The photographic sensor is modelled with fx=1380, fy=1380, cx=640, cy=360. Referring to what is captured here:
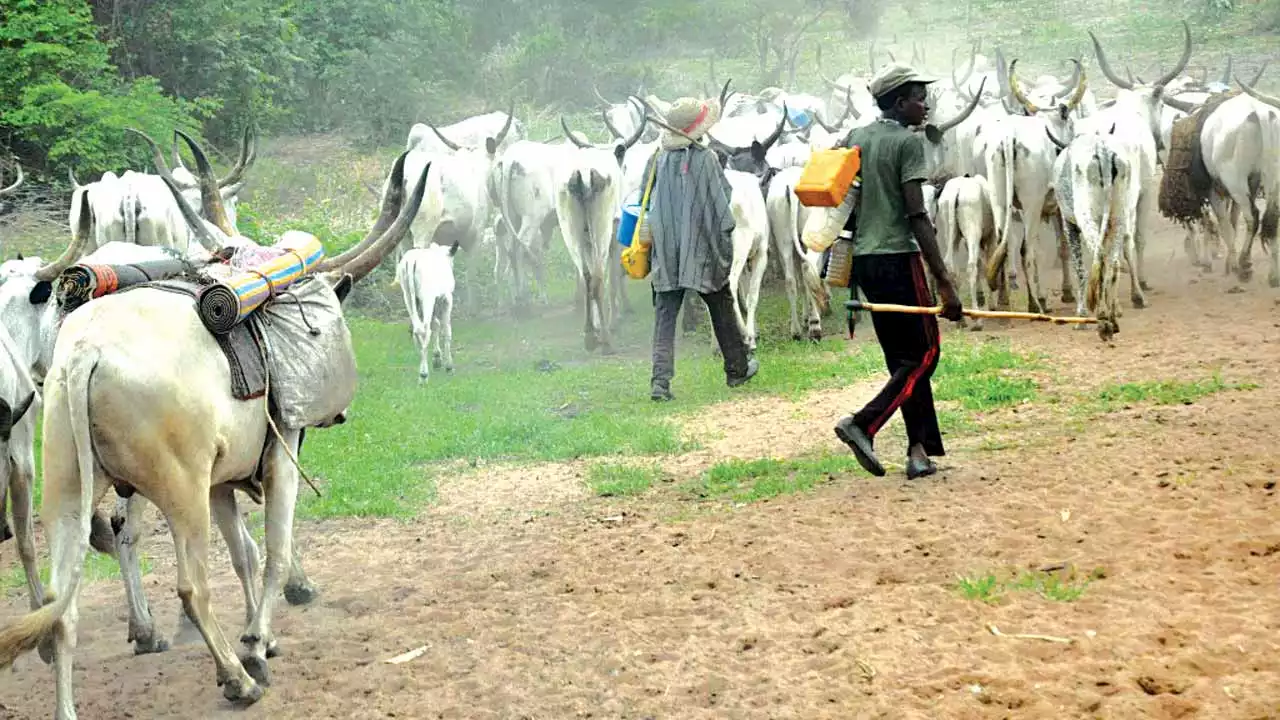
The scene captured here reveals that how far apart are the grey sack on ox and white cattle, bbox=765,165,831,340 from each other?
7179 mm

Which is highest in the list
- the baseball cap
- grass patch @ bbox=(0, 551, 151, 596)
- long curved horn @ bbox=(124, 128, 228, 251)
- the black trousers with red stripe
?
the baseball cap

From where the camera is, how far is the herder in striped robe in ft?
35.1

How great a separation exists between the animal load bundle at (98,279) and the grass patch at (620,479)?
3.04 m

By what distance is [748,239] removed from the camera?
12.1 meters

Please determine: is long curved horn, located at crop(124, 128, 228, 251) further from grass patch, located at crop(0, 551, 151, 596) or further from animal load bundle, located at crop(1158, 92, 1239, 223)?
animal load bundle, located at crop(1158, 92, 1239, 223)

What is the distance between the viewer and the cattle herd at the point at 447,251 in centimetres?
483

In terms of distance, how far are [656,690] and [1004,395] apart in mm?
4875

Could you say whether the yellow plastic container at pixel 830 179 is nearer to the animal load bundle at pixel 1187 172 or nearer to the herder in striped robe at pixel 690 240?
the herder in striped robe at pixel 690 240

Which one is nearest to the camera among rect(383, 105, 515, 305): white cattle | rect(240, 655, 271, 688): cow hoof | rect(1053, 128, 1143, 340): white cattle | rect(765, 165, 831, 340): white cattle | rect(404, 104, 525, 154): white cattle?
rect(240, 655, 271, 688): cow hoof

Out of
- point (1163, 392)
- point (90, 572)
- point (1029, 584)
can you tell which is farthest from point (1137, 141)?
point (90, 572)

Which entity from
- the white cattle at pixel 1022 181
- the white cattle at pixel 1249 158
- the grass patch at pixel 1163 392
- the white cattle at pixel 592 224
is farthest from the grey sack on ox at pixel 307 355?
the white cattle at pixel 1249 158

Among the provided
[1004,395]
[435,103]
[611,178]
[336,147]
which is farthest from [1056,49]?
[1004,395]

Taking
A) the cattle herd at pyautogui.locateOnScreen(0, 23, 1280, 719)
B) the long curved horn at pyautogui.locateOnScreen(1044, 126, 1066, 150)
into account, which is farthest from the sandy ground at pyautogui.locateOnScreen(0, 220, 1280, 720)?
the long curved horn at pyautogui.locateOnScreen(1044, 126, 1066, 150)

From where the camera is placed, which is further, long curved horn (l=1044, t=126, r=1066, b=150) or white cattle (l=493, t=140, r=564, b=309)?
white cattle (l=493, t=140, r=564, b=309)
